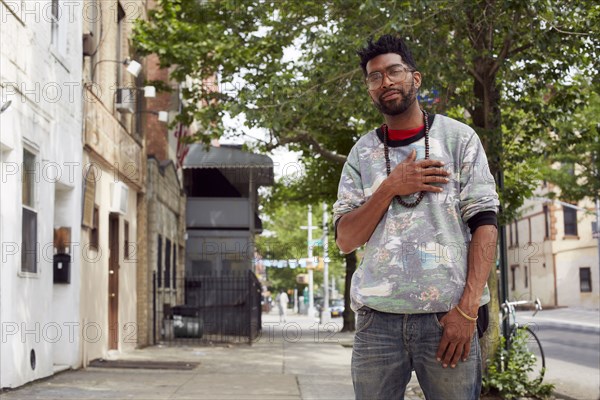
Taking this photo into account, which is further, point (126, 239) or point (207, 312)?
point (207, 312)

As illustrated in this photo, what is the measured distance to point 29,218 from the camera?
10.9m

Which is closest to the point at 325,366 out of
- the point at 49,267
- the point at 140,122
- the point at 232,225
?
the point at 49,267

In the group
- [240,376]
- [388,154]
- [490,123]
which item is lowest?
[240,376]

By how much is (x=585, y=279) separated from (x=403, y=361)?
56.6 meters

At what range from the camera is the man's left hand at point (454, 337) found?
2967 millimetres

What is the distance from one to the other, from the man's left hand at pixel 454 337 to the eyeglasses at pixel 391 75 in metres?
0.82

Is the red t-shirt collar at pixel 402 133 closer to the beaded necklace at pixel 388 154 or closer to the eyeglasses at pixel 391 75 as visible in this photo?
the beaded necklace at pixel 388 154

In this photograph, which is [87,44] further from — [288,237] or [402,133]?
[288,237]

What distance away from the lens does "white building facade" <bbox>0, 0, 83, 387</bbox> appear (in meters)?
9.76

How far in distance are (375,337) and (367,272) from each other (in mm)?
223

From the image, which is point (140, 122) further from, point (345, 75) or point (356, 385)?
point (356, 385)

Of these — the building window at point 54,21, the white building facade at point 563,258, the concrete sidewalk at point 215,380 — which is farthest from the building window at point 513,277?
the building window at point 54,21

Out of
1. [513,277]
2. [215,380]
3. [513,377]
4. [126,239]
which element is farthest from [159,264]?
[513,277]

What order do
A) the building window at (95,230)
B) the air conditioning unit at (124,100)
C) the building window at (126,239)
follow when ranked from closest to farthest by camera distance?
the building window at (95,230), the air conditioning unit at (124,100), the building window at (126,239)
